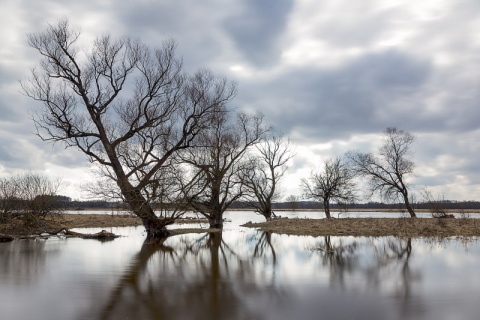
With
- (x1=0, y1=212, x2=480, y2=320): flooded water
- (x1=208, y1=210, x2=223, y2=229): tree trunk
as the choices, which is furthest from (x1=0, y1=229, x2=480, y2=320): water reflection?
(x1=208, y1=210, x2=223, y2=229): tree trunk

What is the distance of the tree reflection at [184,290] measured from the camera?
7.23 m

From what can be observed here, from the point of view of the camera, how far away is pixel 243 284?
9.91m

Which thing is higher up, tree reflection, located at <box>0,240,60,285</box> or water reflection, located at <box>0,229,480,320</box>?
tree reflection, located at <box>0,240,60,285</box>

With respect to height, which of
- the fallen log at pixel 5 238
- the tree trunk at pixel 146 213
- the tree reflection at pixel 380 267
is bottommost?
the tree reflection at pixel 380 267

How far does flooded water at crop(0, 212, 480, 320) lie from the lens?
7359mm

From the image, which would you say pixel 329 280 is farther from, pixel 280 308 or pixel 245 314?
pixel 245 314

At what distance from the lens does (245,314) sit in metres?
7.15

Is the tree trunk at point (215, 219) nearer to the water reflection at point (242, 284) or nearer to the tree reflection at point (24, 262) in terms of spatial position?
the tree reflection at point (24, 262)

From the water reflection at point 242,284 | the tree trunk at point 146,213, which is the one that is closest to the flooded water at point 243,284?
the water reflection at point 242,284

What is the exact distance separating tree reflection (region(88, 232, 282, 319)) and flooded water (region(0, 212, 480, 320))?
2 centimetres

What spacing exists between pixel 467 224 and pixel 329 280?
22.0 metres

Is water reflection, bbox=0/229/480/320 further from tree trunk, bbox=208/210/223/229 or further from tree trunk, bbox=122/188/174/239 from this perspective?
tree trunk, bbox=208/210/223/229

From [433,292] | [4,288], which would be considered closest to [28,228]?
[4,288]

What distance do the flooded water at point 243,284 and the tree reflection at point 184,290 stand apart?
0.07 ft
